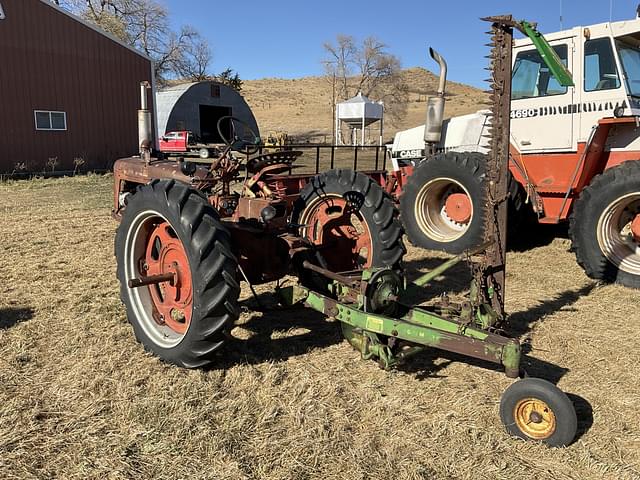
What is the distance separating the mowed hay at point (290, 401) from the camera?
2561 mm

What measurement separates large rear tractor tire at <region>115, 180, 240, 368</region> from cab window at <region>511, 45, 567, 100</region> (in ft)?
15.3

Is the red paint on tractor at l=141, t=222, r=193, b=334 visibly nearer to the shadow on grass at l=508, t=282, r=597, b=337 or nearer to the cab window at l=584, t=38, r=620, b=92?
the shadow on grass at l=508, t=282, r=597, b=337

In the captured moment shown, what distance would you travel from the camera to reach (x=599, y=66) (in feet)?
19.5

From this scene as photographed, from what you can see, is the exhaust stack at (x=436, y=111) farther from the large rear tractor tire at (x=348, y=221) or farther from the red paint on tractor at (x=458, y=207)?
the large rear tractor tire at (x=348, y=221)

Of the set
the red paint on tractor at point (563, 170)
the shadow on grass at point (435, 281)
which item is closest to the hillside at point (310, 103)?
the red paint on tractor at point (563, 170)

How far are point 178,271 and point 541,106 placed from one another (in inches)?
187

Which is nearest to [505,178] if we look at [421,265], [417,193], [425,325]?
[425,325]

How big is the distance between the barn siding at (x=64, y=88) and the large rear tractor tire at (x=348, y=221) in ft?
48.5

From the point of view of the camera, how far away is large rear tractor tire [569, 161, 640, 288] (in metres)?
5.29

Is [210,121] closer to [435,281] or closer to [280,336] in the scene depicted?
[435,281]

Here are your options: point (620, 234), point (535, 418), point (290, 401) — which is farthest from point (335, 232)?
point (620, 234)

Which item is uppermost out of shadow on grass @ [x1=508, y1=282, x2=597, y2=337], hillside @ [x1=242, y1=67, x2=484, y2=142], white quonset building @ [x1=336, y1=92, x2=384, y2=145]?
hillside @ [x1=242, y1=67, x2=484, y2=142]

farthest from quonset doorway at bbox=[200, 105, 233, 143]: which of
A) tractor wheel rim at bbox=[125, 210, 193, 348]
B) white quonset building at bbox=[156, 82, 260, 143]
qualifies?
tractor wheel rim at bbox=[125, 210, 193, 348]

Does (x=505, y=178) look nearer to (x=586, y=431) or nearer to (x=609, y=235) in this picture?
(x=586, y=431)
